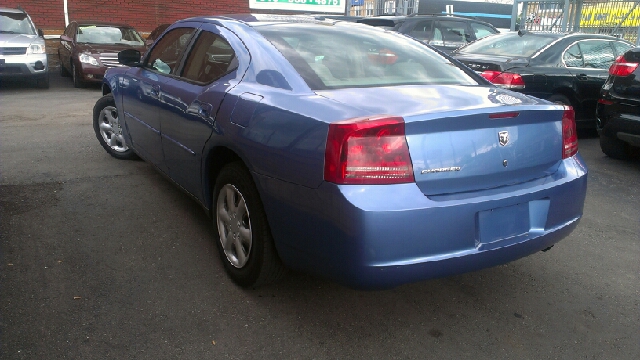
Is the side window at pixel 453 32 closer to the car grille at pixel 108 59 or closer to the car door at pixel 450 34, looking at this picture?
the car door at pixel 450 34

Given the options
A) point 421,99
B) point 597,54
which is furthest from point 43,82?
point 421,99

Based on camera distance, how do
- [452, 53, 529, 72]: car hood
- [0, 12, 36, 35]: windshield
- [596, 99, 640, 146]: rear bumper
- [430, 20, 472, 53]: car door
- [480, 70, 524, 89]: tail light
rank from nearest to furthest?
1. [596, 99, 640, 146]: rear bumper
2. [480, 70, 524, 89]: tail light
3. [452, 53, 529, 72]: car hood
4. [430, 20, 472, 53]: car door
5. [0, 12, 36, 35]: windshield

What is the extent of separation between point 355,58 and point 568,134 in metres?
1.28

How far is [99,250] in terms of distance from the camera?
381 centimetres

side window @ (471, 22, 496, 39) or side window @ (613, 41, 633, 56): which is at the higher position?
side window @ (471, 22, 496, 39)

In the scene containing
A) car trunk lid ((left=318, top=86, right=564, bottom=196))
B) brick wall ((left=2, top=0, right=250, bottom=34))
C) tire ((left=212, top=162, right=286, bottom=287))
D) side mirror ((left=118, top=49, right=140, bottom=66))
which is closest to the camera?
car trunk lid ((left=318, top=86, right=564, bottom=196))

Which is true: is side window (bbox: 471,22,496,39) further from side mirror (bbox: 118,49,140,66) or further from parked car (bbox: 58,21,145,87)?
side mirror (bbox: 118,49,140,66)

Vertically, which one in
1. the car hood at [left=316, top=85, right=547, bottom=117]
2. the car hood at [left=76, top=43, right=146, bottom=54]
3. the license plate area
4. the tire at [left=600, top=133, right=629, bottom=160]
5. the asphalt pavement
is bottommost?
the asphalt pavement

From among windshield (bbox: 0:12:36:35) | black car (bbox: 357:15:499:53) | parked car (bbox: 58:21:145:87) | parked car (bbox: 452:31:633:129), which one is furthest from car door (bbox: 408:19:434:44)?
windshield (bbox: 0:12:36:35)

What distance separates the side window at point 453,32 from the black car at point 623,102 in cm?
593

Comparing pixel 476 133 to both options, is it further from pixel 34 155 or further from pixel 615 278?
pixel 34 155

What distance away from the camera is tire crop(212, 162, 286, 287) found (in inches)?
119

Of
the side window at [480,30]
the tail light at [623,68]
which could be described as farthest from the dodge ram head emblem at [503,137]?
the side window at [480,30]

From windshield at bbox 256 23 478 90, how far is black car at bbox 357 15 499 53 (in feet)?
24.5
